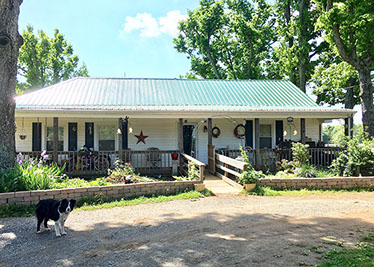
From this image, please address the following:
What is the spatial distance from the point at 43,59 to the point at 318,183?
3562 cm

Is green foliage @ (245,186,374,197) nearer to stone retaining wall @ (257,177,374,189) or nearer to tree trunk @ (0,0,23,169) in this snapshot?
stone retaining wall @ (257,177,374,189)

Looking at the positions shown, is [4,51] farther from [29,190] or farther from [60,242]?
[60,242]

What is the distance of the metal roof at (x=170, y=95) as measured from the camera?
13.0 metres

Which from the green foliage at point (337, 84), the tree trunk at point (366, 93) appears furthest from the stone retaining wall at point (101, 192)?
the green foliage at point (337, 84)

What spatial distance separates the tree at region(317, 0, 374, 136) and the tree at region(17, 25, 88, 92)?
104 ft

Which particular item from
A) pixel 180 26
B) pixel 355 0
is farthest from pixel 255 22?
pixel 355 0

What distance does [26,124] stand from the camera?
494 inches

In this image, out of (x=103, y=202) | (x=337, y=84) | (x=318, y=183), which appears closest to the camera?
(x=103, y=202)

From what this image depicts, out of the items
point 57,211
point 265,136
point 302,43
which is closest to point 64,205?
point 57,211

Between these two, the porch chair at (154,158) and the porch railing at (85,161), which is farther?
the porch chair at (154,158)

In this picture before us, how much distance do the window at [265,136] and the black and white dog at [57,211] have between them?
11213 mm

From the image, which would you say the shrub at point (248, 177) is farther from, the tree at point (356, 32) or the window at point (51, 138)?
the tree at point (356, 32)

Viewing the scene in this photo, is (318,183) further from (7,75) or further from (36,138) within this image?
(36,138)

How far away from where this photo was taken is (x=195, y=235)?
4.72 m
